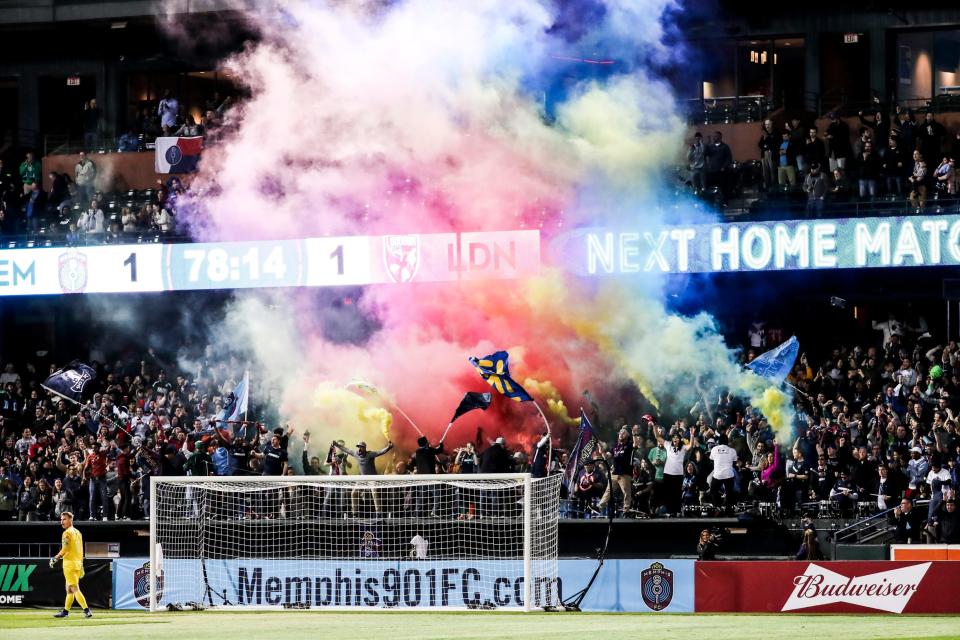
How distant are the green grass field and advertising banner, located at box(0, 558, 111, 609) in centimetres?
254

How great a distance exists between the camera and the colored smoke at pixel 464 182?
32.1 metres

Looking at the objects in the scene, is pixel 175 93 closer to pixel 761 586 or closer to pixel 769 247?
pixel 769 247

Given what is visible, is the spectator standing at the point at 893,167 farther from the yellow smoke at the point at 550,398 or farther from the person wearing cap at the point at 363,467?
the person wearing cap at the point at 363,467

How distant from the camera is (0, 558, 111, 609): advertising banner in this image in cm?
2622

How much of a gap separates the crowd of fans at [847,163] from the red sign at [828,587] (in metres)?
9.41

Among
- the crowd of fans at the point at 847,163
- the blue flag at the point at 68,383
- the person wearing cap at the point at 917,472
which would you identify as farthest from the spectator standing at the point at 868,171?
the blue flag at the point at 68,383

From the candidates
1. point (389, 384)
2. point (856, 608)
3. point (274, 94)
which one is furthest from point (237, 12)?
point (856, 608)

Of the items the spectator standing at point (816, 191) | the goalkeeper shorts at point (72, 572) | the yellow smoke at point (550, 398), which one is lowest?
the goalkeeper shorts at point (72, 572)

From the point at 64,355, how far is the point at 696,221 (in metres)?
17.7

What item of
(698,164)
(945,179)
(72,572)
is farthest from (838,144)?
(72,572)

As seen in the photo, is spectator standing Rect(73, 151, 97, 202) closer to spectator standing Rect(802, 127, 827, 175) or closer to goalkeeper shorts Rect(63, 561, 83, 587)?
goalkeeper shorts Rect(63, 561, 83, 587)

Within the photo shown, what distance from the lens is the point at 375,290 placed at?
34656 millimetres

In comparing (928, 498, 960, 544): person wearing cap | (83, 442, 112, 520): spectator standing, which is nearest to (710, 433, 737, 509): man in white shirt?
(928, 498, 960, 544): person wearing cap

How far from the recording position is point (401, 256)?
3250 centimetres
